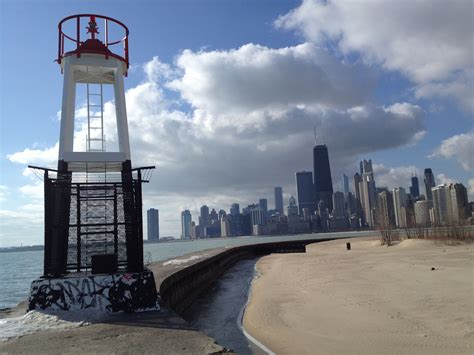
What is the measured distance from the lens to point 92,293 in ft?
39.2

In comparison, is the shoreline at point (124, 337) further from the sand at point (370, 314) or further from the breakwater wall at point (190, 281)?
the sand at point (370, 314)

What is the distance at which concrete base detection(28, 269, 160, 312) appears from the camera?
11.8 metres

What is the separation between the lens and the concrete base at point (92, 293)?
11.8m

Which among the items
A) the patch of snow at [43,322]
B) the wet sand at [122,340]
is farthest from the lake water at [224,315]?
the patch of snow at [43,322]

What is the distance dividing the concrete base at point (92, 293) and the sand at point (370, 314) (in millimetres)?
3777

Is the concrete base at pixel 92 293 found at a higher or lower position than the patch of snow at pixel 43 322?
higher

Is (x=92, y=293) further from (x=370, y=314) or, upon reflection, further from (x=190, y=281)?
(x=190, y=281)

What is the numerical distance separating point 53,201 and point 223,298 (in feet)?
39.9

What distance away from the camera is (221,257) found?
4109 cm

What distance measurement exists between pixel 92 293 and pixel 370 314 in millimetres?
8647

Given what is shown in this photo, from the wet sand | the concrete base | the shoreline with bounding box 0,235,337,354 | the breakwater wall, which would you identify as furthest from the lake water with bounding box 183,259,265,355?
the concrete base

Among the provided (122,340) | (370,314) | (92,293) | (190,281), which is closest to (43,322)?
(92,293)

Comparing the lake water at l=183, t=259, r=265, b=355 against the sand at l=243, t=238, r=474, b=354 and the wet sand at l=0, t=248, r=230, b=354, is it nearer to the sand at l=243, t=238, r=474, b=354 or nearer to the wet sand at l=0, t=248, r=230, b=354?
the sand at l=243, t=238, r=474, b=354

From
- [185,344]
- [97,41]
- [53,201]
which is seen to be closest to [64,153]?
[53,201]
